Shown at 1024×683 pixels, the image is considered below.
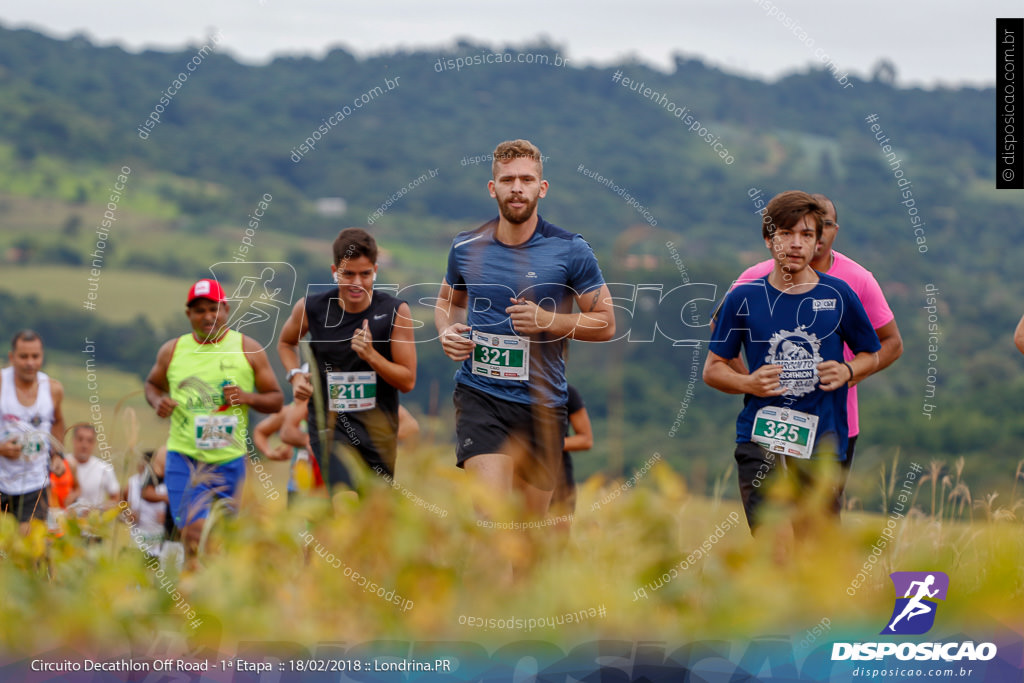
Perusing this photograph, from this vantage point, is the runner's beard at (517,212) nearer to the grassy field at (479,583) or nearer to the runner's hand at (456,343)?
the runner's hand at (456,343)

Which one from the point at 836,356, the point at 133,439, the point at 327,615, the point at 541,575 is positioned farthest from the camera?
the point at 836,356

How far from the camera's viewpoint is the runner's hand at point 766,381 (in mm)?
4309

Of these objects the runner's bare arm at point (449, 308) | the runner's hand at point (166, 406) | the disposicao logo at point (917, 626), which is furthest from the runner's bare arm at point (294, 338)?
the disposicao logo at point (917, 626)

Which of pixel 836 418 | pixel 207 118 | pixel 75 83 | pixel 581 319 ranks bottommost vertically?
pixel 836 418

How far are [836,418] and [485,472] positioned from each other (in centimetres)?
131

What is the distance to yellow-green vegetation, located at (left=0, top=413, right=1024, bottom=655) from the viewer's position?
1.72 metres

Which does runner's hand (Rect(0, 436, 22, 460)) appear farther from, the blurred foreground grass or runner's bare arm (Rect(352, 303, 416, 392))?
the blurred foreground grass

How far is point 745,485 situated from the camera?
14.7 feet

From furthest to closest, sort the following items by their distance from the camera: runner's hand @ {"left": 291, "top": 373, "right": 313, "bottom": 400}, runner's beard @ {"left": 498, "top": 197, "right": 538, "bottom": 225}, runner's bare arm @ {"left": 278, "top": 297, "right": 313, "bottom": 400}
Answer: runner's bare arm @ {"left": 278, "top": 297, "right": 313, "bottom": 400} → runner's hand @ {"left": 291, "top": 373, "right": 313, "bottom": 400} → runner's beard @ {"left": 498, "top": 197, "right": 538, "bottom": 225}

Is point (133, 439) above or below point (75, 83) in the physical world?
below

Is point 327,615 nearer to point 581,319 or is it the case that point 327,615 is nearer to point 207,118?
point 581,319

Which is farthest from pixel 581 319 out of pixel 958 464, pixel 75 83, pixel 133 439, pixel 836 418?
pixel 75 83

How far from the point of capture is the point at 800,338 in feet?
14.4

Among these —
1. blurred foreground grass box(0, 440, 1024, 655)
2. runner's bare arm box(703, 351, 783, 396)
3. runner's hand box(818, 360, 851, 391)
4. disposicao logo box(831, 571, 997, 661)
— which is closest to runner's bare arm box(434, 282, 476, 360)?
runner's bare arm box(703, 351, 783, 396)
